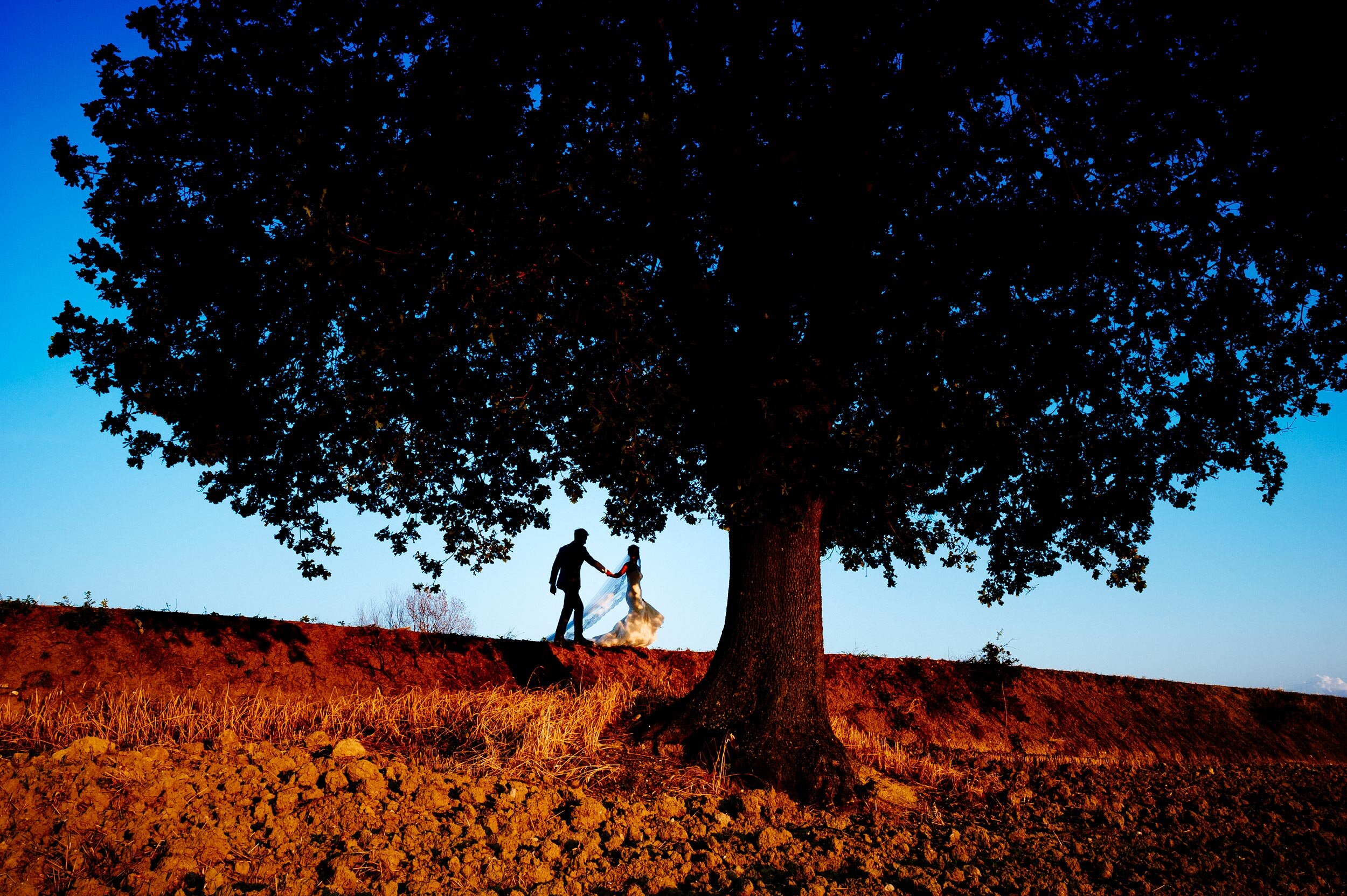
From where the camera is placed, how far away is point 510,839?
15.8 feet

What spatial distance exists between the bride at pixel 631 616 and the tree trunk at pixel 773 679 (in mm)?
5659

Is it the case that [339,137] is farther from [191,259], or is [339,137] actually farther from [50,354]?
[50,354]

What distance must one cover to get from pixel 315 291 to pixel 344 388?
1030 millimetres

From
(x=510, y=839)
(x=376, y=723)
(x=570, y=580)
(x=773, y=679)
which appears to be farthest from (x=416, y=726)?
(x=570, y=580)

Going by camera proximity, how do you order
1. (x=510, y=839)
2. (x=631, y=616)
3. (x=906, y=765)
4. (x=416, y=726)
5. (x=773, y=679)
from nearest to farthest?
(x=510, y=839), (x=416, y=726), (x=773, y=679), (x=906, y=765), (x=631, y=616)

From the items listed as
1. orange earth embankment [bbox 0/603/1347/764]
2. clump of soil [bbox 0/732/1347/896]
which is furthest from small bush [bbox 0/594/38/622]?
clump of soil [bbox 0/732/1347/896]

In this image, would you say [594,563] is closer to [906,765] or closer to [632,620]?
[632,620]

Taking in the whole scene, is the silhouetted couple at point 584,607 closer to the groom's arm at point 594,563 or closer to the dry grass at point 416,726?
the groom's arm at point 594,563

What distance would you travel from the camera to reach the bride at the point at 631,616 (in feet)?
45.7

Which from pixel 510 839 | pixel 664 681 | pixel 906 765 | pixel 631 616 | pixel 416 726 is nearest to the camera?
pixel 510 839

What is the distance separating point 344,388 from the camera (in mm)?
7762

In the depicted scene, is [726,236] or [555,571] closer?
[726,236]

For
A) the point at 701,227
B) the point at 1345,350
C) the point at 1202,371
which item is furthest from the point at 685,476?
the point at 1345,350

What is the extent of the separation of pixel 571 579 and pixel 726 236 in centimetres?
815
